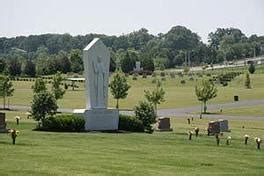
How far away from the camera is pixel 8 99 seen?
7494cm

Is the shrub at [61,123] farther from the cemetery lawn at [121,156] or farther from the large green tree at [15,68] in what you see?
the large green tree at [15,68]

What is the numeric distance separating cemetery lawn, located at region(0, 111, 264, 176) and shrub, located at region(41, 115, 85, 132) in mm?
3209

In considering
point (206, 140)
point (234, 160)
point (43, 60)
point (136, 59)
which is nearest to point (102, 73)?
point (206, 140)

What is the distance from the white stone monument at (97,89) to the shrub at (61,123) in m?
1.04

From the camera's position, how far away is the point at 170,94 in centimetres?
8775

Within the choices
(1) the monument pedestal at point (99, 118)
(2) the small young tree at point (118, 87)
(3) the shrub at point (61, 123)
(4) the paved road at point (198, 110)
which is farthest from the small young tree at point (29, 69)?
(3) the shrub at point (61, 123)

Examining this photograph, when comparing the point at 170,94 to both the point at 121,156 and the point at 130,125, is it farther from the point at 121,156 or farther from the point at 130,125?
the point at 121,156

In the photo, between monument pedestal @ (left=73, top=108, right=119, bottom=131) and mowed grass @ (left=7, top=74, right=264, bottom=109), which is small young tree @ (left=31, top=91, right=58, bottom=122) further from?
mowed grass @ (left=7, top=74, right=264, bottom=109)

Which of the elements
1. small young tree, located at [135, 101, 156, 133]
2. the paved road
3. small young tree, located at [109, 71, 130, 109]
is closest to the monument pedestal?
small young tree, located at [135, 101, 156, 133]

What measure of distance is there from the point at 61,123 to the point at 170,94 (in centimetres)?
5532

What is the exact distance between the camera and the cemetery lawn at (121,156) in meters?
17.7

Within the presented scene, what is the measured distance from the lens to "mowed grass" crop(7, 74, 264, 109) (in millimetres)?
73463

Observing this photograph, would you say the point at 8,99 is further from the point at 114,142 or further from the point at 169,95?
the point at 114,142

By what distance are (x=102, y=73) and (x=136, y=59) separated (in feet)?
405
